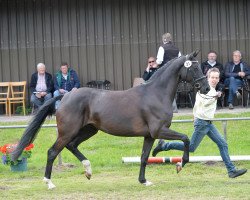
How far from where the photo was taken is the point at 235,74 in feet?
68.1

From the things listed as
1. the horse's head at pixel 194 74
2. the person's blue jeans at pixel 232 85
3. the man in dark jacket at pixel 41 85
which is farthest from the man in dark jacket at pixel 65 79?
the horse's head at pixel 194 74

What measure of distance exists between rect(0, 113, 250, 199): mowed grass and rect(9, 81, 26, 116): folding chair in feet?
8.82

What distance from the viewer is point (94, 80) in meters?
22.0

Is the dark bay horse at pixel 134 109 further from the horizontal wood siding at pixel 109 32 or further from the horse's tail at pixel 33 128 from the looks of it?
the horizontal wood siding at pixel 109 32

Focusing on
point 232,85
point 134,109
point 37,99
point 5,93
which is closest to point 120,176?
point 134,109

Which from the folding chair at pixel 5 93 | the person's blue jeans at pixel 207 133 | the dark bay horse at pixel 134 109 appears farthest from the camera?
the folding chair at pixel 5 93

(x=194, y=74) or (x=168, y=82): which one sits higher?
(x=194, y=74)

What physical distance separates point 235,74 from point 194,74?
8412mm

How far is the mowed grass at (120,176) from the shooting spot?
38.8ft

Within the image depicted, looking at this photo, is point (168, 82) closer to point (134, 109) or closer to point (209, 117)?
point (134, 109)

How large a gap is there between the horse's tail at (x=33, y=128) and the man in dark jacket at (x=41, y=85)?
7.73 meters

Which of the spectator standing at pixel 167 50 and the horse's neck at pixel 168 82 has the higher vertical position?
the spectator standing at pixel 167 50

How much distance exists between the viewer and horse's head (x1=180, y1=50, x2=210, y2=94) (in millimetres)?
12484

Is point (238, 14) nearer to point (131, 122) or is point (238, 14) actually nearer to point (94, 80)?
point (94, 80)
